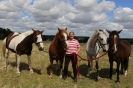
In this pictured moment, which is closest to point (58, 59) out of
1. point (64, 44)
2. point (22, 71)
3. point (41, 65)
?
point (64, 44)

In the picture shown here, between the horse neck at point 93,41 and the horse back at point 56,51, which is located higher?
the horse neck at point 93,41

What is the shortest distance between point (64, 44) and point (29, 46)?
245 cm

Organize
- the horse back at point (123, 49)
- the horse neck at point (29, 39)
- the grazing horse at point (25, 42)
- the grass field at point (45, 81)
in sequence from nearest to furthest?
the grass field at point (45, 81)
the grazing horse at point (25, 42)
the horse back at point (123, 49)
the horse neck at point (29, 39)

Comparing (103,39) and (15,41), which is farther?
(15,41)

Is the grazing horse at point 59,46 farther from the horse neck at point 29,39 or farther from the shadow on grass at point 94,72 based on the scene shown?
the shadow on grass at point 94,72

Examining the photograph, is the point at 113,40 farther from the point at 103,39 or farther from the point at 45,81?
the point at 45,81

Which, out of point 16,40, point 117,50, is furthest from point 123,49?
point 16,40

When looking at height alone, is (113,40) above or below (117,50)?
above

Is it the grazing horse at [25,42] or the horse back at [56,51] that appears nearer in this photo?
the horse back at [56,51]

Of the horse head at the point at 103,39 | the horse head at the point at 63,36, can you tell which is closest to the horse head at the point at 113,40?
the horse head at the point at 103,39

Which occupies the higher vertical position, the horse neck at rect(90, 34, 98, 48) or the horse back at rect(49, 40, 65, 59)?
the horse neck at rect(90, 34, 98, 48)

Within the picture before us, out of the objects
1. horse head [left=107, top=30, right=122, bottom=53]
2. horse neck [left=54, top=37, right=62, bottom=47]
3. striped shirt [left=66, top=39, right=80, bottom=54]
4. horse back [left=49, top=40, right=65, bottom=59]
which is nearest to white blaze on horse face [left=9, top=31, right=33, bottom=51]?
horse back [left=49, top=40, right=65, bottom=59]

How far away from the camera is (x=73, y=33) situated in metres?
12.9

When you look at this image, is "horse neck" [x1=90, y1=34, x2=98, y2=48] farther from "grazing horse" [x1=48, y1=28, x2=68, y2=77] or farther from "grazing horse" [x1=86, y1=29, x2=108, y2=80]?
"grazing horse" [x1=48, y1=28, x2=68, y2=77]
